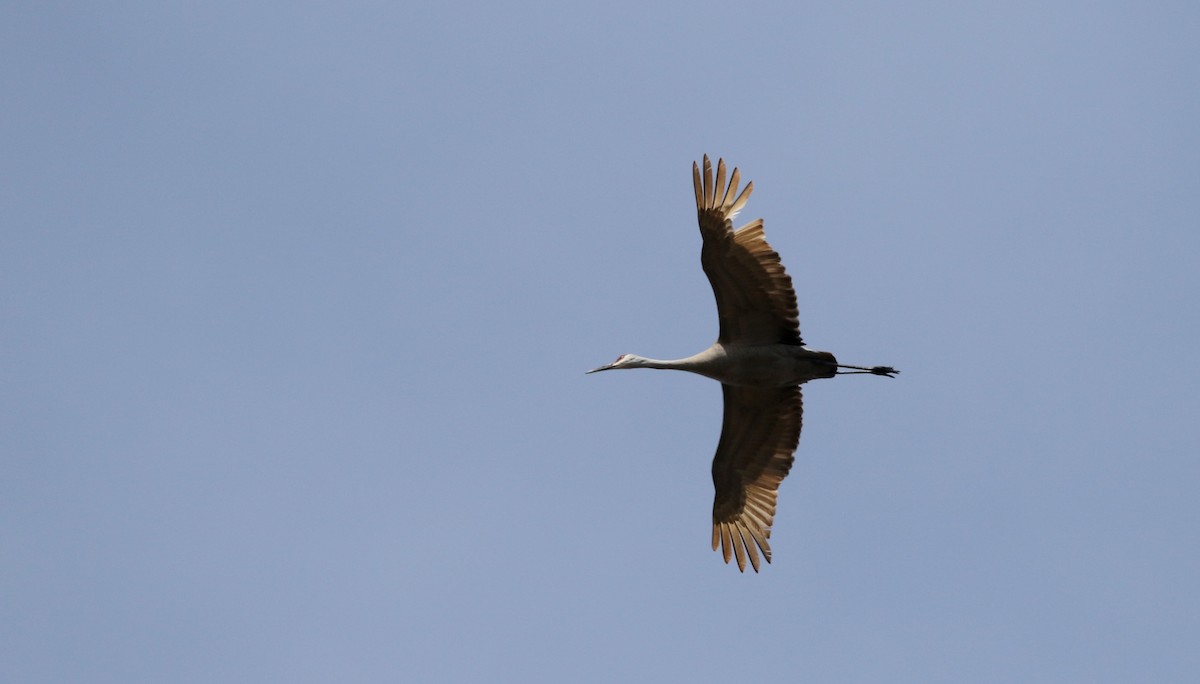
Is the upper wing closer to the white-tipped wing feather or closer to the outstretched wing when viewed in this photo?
the white-tipped wing feather

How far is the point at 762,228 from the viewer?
21.3 metres

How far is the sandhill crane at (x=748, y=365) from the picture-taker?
2138 centimetres

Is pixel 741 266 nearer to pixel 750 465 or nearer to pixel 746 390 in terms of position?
pixel 746 390

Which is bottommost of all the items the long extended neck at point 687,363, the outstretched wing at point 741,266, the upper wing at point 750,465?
the upper wing at point 750,465

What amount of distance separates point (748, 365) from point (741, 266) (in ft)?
5.29

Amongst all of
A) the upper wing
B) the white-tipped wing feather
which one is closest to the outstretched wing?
the white-tipped wing feather

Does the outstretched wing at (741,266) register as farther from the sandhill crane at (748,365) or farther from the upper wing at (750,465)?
the upper wing at (750,465)

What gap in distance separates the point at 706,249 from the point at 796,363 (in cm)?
231

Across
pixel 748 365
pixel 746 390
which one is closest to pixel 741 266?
pixel 748 365

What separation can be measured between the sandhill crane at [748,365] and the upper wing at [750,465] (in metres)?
0.02

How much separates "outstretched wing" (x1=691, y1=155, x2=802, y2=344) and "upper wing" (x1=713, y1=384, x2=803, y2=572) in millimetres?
1537

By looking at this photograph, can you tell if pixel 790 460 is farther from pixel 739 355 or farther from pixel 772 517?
pixel 739 355

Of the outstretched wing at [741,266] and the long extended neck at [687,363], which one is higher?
the outstretched wing at [741,266]

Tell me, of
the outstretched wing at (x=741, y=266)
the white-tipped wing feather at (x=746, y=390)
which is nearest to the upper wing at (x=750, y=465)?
the white-tipped wing feather at (x=746, y=390)
